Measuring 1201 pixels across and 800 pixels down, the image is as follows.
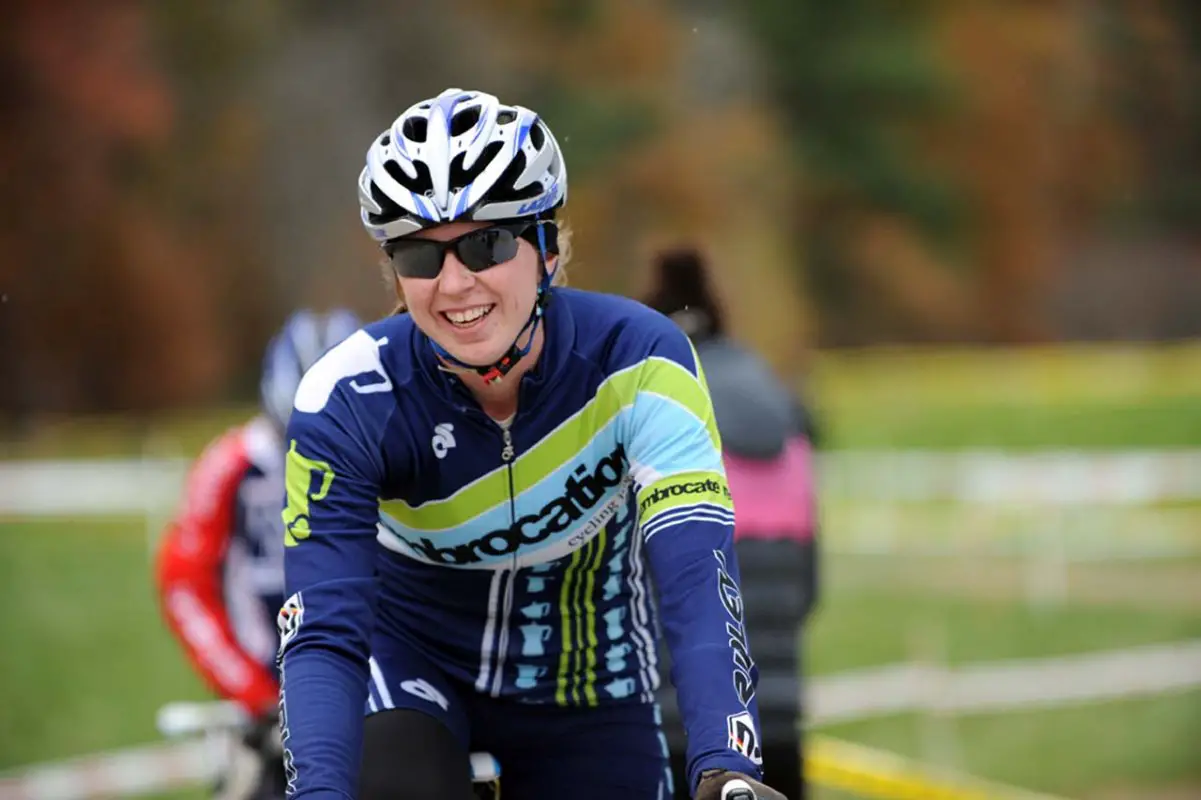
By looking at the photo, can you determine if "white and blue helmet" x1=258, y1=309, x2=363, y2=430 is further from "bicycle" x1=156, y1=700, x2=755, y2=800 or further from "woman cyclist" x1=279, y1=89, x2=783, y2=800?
"woman cyclist" x1=279, y1=89, x2=783, y2=800

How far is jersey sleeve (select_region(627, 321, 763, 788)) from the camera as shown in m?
2.94

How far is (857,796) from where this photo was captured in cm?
837

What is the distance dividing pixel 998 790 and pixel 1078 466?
34.6 ft

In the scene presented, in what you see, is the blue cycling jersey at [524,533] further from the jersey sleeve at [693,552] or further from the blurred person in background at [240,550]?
the blurred person in background at [240,550]

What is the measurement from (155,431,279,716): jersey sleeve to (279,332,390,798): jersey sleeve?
280cm

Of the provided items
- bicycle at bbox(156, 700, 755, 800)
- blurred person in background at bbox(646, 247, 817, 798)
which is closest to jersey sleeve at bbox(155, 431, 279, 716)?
bicycle at bbox(156, 700, 755, 800)

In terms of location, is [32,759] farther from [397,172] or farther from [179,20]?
[179,20]

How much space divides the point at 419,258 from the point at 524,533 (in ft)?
2.10

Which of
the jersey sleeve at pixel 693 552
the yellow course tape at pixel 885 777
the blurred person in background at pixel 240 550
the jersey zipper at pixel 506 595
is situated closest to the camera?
the jersey sleeve at pixel 693 552

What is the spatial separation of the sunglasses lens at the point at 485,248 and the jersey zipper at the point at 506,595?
0.38m

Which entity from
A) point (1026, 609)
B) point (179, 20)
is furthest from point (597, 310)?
point (179, 20)

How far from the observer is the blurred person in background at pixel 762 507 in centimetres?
539

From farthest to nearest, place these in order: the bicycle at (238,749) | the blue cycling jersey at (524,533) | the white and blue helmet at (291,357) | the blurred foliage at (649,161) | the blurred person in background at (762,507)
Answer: the blurred foliage at (649,161) → the white and blue helmet at (291,357) → the blurred person in background at (762,507) → the bicycle at (238,749) → the blue cycling jersey at (524,533)

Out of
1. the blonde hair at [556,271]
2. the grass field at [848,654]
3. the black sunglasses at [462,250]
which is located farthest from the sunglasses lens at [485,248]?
the grass field at [848,654]
